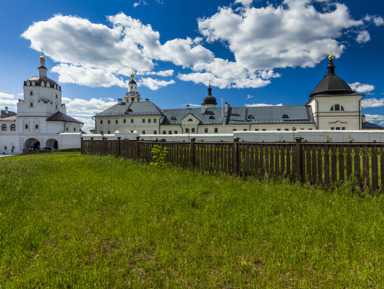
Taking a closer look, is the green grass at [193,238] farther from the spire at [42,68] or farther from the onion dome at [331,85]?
the spire at [42,68]

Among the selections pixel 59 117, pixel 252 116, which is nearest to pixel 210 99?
pixel 252 116

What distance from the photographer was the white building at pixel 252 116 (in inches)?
1487

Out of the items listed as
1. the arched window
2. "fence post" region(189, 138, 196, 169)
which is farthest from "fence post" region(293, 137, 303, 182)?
the arched window

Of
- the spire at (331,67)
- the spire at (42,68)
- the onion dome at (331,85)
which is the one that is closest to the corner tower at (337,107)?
the onion dome at (331,85)

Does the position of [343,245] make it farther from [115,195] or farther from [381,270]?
[115,195]

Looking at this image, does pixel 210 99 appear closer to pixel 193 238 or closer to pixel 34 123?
pixel 34 123

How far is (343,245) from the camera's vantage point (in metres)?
2.77

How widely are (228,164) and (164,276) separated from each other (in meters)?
4.67

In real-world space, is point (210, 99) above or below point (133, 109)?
above

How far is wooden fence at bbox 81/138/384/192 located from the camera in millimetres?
4762

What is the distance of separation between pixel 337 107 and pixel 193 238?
4532 cm

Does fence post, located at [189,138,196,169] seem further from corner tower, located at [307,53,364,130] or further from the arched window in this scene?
the arched window

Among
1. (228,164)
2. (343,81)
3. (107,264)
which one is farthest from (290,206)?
(343,81)

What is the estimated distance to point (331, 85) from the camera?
39.0 metres
